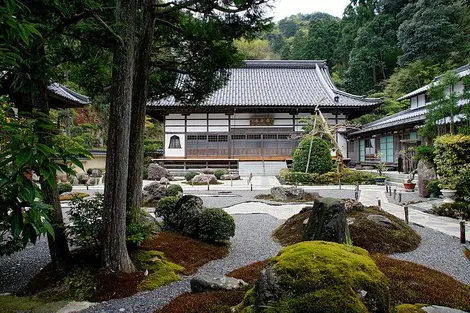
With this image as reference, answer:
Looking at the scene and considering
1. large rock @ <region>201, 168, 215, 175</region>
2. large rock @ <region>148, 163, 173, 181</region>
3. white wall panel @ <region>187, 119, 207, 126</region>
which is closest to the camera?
large rock @ <region>148, 163, 173, 181</region>

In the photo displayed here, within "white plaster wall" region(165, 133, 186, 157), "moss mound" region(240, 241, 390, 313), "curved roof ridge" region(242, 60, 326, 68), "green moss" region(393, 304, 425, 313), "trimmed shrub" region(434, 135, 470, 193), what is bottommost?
"green moss" region(393, 304, 425, 313)

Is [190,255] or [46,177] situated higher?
[46,177]

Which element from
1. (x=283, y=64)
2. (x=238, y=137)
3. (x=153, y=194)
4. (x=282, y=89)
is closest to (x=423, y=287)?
(x=153, y=194)

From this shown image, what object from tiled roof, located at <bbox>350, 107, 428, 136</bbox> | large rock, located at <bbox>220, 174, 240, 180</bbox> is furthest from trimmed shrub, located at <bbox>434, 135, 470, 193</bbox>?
large rock, located at <bbox>220, 174, 240, 180</bbox>

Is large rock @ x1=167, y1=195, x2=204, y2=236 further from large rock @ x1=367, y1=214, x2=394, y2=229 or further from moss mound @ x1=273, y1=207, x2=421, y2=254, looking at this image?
large rock @ x1=367, y1=214, x2=394, y2=229

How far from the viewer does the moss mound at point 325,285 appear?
6.97 feet

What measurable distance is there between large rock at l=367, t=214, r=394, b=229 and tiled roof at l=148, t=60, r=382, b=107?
16266 millimetres

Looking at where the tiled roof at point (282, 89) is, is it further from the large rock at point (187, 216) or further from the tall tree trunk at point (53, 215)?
the tall tree trunk at point (53, 215)

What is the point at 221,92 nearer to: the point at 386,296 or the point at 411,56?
the point at 411,56

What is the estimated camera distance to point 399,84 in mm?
29938

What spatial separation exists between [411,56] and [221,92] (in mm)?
20541

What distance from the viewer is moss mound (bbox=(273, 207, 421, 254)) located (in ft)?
17.7

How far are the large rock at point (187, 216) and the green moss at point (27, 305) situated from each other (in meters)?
2.74

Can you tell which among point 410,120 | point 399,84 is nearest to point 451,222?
point 410,120
